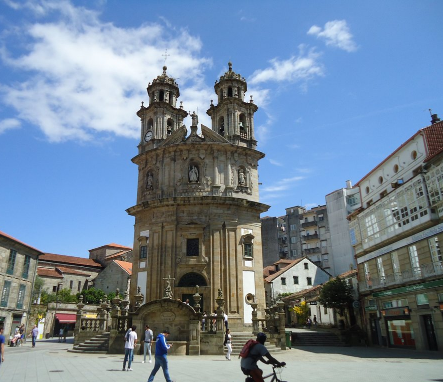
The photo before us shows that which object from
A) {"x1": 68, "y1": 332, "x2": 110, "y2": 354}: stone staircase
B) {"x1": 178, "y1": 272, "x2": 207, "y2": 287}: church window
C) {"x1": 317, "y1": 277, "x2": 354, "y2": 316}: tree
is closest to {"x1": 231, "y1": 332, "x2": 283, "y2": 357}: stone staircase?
{"x1": 178, "y1": 272, "x2": 207, "y2": 287}: church window

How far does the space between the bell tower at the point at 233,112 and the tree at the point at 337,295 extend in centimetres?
1470

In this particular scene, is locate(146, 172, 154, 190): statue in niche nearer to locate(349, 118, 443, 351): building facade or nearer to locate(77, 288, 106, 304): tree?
locate(349, 118, 443, 351): building facade

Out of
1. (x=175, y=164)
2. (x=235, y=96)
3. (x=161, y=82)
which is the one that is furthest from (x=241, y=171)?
(x=161, y=82)

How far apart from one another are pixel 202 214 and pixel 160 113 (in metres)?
12.3

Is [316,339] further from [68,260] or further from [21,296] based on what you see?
[68,260]

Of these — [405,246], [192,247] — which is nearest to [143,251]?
[192,247]

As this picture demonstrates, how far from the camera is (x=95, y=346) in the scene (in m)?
23.8

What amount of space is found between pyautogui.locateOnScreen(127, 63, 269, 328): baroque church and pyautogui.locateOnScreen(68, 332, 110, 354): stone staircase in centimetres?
565

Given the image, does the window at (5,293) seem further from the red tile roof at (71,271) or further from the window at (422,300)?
the window at (422,300)

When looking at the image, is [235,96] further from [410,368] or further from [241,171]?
[410,368]

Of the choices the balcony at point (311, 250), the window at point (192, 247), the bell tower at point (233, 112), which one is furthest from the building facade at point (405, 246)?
the balcony at point (311, 250)

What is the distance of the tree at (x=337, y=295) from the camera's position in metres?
33.5

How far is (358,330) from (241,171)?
16.7 metres

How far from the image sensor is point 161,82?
3859 centimetres
